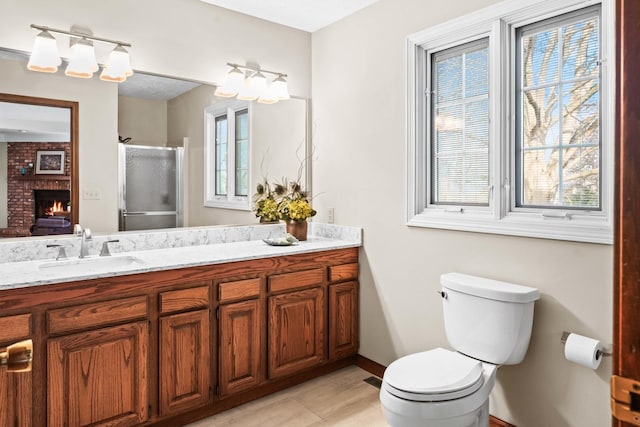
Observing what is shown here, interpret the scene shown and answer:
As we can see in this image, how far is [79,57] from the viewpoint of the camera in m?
2.32

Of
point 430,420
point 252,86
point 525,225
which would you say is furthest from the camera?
point 252,86

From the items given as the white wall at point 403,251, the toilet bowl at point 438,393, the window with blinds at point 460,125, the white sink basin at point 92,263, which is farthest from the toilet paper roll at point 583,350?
the white sink basin at point 92,263

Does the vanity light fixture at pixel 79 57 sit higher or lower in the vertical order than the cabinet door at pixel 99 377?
higher

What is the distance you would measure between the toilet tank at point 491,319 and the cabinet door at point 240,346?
1.07 meters

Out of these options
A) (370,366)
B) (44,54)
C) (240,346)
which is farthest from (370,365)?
(44,54)

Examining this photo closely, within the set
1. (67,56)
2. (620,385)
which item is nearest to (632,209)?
(620,385)

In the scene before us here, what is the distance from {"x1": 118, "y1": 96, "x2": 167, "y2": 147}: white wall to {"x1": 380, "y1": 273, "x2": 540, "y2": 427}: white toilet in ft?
6.17

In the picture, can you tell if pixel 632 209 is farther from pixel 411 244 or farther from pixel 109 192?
pixel 109 192

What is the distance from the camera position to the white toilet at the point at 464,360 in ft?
5.70

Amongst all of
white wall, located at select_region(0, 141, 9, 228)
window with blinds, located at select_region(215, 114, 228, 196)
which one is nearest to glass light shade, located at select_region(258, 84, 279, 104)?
window with blinds, located at select_region(215, 114, 228, 196)

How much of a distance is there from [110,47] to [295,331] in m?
1.97

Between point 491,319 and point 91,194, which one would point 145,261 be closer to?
point 91,194

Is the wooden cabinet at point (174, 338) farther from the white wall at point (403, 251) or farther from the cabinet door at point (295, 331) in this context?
the white wall at point (403, 251)

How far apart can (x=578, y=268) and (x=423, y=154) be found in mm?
1051
